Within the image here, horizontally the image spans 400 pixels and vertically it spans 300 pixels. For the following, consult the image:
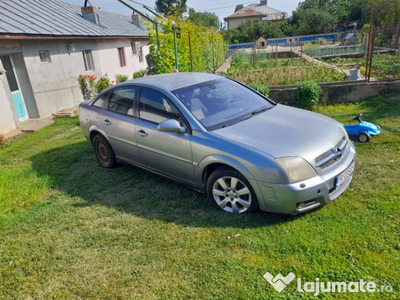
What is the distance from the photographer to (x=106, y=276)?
2.84m

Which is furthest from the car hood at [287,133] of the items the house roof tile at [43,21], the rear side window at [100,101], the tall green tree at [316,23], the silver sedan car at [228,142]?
the tall green tree at [316,23]

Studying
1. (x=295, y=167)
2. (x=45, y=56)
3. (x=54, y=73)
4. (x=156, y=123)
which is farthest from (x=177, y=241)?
(x=45, y=56)

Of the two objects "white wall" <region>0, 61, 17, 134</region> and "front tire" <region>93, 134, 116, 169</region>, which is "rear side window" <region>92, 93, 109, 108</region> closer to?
"front tire" <region>93, 134, 116, 169</region>

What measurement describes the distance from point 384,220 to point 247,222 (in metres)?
1.44

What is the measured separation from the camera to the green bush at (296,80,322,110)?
7.65 meters

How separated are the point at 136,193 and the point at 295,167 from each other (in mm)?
2365


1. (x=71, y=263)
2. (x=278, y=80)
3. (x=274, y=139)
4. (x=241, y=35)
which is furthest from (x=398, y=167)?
(x=241, y=35)

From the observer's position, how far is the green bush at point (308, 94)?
25.1 ft

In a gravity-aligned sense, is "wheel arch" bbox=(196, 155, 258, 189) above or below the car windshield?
below

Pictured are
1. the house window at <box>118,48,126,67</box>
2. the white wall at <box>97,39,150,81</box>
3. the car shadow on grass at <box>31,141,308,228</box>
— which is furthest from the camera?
the house window at <box>118,48,126,67</box>

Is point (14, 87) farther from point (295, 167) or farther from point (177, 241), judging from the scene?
point (295, 167)

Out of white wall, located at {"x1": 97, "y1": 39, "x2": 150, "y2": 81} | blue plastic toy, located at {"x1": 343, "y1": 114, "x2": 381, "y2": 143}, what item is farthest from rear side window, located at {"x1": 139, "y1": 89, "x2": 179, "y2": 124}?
white wall, located at {"x1": 97, "y1": 39, "x2": 150, "y2": 81}

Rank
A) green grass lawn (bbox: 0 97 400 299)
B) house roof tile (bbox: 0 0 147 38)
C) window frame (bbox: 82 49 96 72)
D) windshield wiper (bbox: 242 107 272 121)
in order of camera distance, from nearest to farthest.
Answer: green grass lawn (bbox: 0 97 400 299) < windshield wiper (bbox: 242 107 272 121) < house roof tile (bbox: 0 0 147 38) < window frame (bbox: 82 49 96 72)

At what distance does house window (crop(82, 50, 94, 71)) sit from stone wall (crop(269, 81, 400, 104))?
31.1 ft
